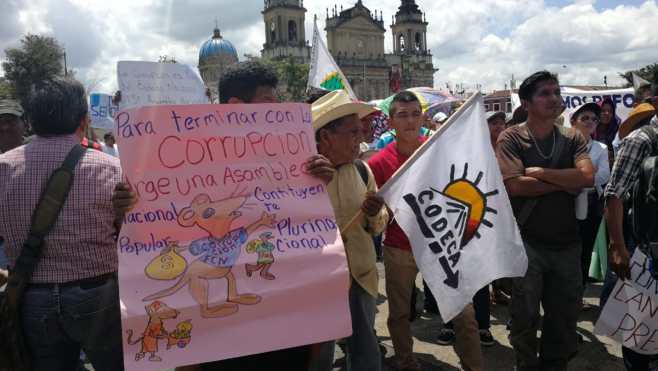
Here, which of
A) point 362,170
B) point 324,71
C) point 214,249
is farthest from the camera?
point 324,71

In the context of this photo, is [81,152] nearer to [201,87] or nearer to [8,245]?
[8,245]

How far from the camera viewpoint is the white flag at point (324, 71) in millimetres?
6016

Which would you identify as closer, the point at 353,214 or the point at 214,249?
the point at 214,249

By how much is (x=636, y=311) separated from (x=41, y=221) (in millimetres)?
3257

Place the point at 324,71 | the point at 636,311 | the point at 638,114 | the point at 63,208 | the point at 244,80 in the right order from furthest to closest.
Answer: the point at 324,71
the point at 638,114
the point at 636,311
the point at 244,80
the point at 63,208

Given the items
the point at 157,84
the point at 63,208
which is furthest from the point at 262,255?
the point at 157,84

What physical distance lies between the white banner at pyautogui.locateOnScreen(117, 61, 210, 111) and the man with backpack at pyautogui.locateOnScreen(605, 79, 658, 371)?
3507 mm

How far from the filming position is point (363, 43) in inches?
2990

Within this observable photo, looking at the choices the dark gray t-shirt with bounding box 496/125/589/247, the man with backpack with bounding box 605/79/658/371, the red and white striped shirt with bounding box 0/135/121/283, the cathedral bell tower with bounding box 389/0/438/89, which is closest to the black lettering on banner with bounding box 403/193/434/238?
the dark gray t-shirt with bounding box 496/125/589/247

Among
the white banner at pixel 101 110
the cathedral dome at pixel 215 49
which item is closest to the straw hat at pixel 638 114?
the white banner at pixel 101 110

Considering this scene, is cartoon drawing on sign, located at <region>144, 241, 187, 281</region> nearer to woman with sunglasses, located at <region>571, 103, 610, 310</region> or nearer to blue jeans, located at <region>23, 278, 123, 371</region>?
blue jeans, located at <region>23, 278, 123, 371</region>

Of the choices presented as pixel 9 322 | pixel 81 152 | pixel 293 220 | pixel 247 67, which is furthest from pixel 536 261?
pixel 9 322

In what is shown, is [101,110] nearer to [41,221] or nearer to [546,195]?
[41,221]

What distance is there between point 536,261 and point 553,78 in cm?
119
